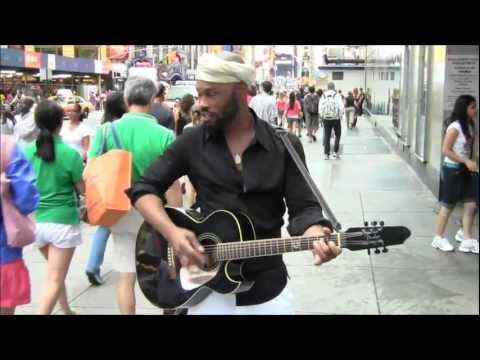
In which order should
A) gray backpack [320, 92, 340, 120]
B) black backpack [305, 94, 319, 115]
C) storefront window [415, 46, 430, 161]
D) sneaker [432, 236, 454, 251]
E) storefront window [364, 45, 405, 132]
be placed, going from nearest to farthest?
sneaker [432, 236, 454, 251] < storefront window [415, 46, 430, 161] < gray backpack [320, 92, 340, 120] < storefront window [364, 45, 405, 132] < black backpack [305, 94, 319, 115]

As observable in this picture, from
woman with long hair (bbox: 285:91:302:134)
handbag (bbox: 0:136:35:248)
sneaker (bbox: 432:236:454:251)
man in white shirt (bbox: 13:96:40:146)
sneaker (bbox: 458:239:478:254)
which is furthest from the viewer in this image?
woman with long hair (bbox: 285:91:302:134)

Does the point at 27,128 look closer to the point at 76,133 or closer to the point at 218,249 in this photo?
the point at 76,133

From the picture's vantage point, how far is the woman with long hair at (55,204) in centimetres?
416

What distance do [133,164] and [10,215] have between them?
46.7 inches

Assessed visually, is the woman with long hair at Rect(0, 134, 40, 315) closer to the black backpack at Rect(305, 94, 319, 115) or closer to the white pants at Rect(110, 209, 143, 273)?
the white pants at Rect(110, 209, 143, 273)

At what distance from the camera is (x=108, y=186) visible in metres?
3.94

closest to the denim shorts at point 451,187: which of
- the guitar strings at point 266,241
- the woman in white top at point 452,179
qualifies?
the woman in white top at point 452,179

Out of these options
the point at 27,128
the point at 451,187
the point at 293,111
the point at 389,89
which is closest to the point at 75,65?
the point at 293,111

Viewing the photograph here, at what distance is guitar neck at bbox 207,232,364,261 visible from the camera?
7.90ft

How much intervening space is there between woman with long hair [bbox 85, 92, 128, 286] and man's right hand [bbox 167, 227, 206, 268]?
2892 millimetres

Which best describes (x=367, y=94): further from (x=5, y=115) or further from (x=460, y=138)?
(x=460, y=138)

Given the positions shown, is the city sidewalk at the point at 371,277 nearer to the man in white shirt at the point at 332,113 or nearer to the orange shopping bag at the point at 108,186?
the orange shopping bag at the point at 108,186

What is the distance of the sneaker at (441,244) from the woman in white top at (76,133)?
3.91 metres

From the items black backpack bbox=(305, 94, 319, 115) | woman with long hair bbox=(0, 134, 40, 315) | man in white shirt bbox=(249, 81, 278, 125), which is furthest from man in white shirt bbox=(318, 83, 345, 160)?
woman with long hair bbox=(0, 134, 40, 315)
